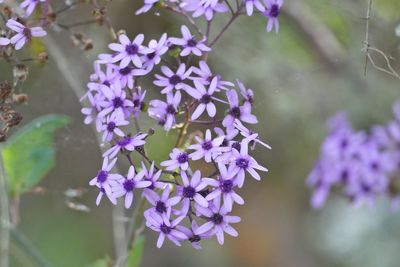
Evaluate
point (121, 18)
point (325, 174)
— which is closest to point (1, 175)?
point (325, 174)

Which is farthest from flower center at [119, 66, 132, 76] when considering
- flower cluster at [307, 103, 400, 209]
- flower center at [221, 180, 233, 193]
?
flower cluster at [307, 103, 400, 209]

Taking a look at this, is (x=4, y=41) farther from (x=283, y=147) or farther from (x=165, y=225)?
(x=283, y=147)

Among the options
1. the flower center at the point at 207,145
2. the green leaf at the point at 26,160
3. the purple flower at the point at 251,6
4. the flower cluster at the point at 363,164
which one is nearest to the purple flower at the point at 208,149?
the flower center at the point at 207,145

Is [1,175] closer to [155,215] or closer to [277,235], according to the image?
[155,215]

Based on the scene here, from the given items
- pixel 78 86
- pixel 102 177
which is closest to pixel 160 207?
pixel 102 177

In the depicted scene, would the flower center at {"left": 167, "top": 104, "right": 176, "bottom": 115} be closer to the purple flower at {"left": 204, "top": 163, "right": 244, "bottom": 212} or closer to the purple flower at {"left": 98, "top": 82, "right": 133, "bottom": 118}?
the purple flower at {"left": 98, "top": 82, "right": 133, "bottom": 118}

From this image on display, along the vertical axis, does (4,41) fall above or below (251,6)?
above
